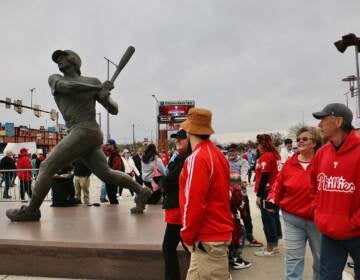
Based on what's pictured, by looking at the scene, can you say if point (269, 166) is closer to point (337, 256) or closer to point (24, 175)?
point (337, 256)

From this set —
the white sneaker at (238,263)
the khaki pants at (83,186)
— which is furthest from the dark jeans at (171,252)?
the khaki pants at (83,186)

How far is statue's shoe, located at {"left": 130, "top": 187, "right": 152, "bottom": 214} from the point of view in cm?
678

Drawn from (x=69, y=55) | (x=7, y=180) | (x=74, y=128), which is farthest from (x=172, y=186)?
(x=7, y=180)

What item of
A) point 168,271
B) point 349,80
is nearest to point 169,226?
point 168,271

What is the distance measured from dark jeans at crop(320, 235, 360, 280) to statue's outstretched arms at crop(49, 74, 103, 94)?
418cm

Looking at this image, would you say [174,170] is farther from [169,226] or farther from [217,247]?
[217,247]

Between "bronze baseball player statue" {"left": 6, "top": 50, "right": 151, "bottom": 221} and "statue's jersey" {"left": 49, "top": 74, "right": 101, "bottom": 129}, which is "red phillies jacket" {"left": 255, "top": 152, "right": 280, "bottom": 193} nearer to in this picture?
"bronze baseball player statue" {"left": 6, "top": 50, "right": 151, "bottom": 221}

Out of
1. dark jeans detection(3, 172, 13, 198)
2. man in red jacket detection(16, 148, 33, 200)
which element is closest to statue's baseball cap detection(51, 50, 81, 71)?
man in red jacket detection(16, 148, 33, 200)

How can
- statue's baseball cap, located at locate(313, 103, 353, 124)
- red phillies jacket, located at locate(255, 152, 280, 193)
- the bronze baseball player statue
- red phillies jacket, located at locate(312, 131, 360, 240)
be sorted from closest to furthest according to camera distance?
red phillies jacket, located at locate(312, 131, 360, 240) < statue's baseball cap, located at locate(313, 103, 353, 124) < red phillies jacket, located at locate(255, 152, 280, 193) < the bronze baseball player statue

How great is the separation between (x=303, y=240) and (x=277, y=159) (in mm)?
2126

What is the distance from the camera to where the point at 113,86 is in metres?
6.30

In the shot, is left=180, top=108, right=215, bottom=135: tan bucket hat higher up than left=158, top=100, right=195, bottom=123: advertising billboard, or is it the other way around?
left=158, top=100, right=195, bottom=123: advertising billboard

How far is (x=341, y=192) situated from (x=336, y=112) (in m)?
0.63

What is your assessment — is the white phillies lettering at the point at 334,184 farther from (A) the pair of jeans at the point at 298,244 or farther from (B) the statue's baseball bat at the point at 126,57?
(B) the statue's baseball bat at the point at 126,57
